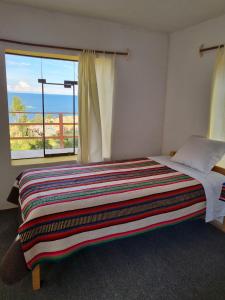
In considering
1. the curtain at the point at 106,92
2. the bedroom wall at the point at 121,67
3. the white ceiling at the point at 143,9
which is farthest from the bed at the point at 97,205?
→ the white ceiling at the point at 143,9

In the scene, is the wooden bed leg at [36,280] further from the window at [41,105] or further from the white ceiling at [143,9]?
the white ceiling at [143,9]

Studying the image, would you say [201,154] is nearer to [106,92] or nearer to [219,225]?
[219,225]

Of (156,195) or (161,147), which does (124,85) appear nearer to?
(161,147)

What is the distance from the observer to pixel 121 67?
310 cm

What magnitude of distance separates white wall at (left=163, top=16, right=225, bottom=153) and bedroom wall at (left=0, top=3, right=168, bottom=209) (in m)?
0.16

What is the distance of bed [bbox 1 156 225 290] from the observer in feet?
5.04

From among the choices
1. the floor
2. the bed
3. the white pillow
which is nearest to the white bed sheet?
the bed

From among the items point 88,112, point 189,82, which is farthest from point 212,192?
point 88,112

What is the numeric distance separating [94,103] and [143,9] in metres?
1.24

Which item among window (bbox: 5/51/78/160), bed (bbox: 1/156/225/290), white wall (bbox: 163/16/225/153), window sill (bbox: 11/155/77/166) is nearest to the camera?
bed (bbox: 1/156/225/290)

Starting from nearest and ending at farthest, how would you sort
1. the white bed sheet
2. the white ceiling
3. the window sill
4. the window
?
the white bed sheet, the white ceiling, the window sill, the window

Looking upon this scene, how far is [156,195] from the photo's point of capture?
195 centimetres

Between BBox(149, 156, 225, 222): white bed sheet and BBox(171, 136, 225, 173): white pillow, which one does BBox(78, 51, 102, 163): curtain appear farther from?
BBox(149, 156, 225, 222): white bed sheet

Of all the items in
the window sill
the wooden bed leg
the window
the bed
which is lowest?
the wooden bed leg
